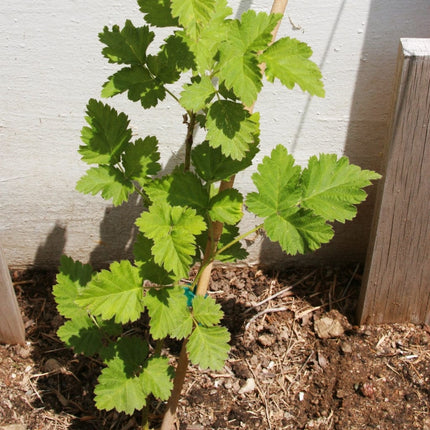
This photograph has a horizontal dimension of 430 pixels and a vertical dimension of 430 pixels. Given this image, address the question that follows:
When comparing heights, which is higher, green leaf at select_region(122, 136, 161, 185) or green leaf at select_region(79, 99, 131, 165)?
green leaf at select_region(79, 99, 131, 165)

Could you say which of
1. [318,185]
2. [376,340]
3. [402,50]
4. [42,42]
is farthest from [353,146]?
[42,42]

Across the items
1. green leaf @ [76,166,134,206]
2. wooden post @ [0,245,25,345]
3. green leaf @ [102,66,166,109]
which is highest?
Result: green leaf @ [102,66,166,109]

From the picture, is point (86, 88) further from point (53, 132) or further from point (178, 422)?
point (178, 422)

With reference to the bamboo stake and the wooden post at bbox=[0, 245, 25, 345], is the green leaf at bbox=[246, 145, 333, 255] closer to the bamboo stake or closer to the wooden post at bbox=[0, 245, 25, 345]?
the bamboo stake

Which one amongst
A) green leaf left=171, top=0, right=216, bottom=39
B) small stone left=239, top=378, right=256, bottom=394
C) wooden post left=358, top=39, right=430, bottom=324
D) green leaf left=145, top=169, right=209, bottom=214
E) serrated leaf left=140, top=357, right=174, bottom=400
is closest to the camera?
green leaf left=171, top=0, right=216, bottom=39

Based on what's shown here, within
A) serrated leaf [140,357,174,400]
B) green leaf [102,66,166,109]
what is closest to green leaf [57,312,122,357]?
serrated leaf [140,357,174,400]
